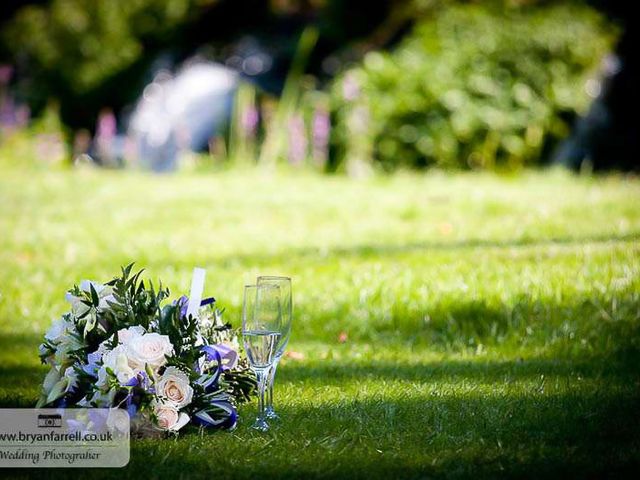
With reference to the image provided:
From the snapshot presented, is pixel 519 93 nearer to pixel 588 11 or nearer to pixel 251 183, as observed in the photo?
pixel 588 11

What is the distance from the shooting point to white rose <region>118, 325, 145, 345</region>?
333 cm

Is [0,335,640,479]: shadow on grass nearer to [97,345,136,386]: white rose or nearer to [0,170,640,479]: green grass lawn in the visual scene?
[0,170,640,479]: green grass lawn

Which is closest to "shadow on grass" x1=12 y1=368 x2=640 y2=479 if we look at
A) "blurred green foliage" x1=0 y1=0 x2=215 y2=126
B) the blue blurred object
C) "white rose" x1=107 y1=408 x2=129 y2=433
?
"white rose" x1=107 y1=408 x2=129 y2=433

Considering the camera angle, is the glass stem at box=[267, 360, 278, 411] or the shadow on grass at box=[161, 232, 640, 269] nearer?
the glass stem at box=[267, 360, 278, 411]

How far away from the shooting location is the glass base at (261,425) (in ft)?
11.4

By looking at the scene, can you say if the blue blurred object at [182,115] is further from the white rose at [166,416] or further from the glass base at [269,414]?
the white rose at [166,416]

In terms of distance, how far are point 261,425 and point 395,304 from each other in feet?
7.05

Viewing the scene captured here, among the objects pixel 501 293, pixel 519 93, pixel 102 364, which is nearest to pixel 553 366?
pixel 501 293

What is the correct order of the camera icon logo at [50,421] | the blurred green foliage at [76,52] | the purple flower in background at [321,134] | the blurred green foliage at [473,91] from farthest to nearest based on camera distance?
the blurred green foliage at [76,52] → the blurred green foliage at [473,91] → the purple flower in background at [321,134] → the camera icon logo at [50,421]

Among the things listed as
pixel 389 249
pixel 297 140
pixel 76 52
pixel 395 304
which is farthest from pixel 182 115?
pixel 395 304

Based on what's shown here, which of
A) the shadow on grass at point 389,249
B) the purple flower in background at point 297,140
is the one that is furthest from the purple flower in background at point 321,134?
the shadow on grass at point 389,249

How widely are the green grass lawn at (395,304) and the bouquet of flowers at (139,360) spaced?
0.14 metres

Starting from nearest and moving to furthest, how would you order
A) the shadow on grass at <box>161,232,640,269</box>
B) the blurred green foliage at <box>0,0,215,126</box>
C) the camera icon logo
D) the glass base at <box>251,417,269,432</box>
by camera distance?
1. the camera icon logo
2. the glass base at <box>251,417,269,432</box>
3. the shadow on grass at <box>161,232,640,269</box>
4. the blurred green foliage at <box>0,0,215,126</box>

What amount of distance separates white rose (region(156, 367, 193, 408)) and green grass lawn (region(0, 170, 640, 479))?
159 millimetres
